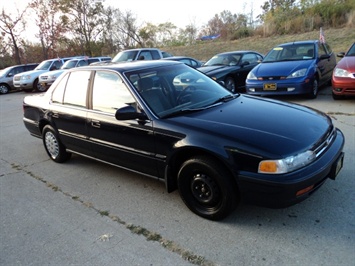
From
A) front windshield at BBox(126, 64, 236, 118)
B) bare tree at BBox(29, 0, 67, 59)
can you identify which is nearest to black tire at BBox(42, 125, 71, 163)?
front windshield at BBox(126, 64, 236, 118)

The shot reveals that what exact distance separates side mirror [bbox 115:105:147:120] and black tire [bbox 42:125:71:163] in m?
1.95

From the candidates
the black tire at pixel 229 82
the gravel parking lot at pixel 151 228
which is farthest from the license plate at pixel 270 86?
the gravel parking lot at pixel 151 228

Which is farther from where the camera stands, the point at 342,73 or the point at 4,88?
the point at 4,88

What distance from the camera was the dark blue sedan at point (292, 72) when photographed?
7.39m

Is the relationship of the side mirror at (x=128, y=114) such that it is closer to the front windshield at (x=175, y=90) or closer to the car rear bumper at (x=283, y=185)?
the front windshield at (x=175, y=90)

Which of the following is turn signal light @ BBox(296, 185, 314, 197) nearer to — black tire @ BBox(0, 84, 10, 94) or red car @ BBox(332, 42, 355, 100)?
red car @ BBox(332, 42, 355, 100)

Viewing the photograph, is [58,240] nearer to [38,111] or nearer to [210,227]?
[210,227]

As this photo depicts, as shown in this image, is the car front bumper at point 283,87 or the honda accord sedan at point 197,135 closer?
the honda accord sedan at point 197,135

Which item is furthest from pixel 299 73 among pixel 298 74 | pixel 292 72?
pixel 292 72

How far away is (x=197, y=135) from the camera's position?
2893mm

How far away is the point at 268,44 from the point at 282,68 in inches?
553

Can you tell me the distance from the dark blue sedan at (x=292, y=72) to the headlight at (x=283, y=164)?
5.21 metres

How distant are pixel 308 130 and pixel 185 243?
5.12 ft

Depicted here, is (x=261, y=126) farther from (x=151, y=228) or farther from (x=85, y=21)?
(x=85, y=21)
